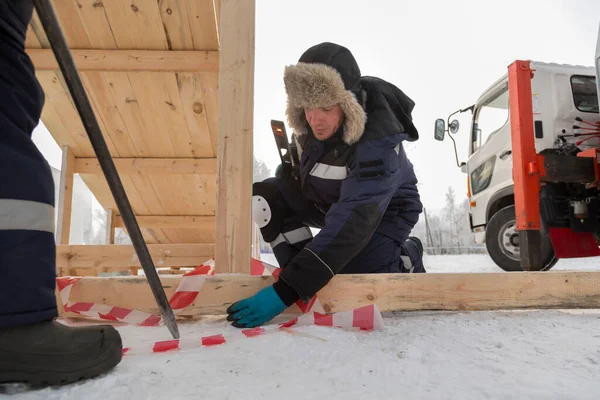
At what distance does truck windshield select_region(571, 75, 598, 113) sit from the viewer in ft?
14.1

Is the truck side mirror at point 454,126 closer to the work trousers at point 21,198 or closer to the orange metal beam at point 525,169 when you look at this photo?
the orange metal beam at point 525,169

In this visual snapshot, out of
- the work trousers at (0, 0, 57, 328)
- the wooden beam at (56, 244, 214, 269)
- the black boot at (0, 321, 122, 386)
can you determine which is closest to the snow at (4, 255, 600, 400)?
the black boot at (0, 321, 122, 386)

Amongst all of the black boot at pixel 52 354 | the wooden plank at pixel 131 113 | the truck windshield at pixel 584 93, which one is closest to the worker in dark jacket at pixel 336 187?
the black boot at pixel 52 354

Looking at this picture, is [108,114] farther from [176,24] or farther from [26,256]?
[26,256]

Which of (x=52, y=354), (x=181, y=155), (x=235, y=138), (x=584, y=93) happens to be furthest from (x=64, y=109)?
(x=584, y=93)

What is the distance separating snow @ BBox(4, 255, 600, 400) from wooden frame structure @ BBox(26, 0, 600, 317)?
0.22 metres

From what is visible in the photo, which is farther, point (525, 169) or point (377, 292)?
point (525, 169)

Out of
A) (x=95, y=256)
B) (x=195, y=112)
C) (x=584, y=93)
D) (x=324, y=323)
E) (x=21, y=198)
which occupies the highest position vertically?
(x=584, y=93)

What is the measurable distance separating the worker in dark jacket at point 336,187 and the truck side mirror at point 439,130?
9.48 ft

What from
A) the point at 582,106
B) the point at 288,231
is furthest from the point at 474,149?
the point at 288,231

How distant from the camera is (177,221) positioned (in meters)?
4.93

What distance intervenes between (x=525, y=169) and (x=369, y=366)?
2.84 meters

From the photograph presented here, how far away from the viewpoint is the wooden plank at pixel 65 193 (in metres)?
3.97

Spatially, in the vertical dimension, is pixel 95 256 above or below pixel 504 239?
below
